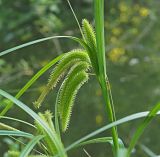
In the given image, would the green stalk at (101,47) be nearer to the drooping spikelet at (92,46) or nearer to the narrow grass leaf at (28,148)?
the drooping spikelet at (92,46)

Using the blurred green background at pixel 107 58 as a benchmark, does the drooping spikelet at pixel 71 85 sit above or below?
below

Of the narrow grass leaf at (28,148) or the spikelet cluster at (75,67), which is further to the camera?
the spikelet cluster at (75,67)

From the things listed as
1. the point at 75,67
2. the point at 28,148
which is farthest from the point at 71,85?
the point at 28,148

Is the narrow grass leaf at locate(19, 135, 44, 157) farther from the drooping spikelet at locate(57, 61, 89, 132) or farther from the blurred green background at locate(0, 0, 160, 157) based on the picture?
the blurred green background at locate(0, 0, 160, 157)

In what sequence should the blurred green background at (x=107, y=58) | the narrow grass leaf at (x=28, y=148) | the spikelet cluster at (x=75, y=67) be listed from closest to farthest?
the narrow grass leaf at (x=28, y=148) < the spikelet cluster at (x=75, y=67) < the blurred green background at (x=107, y=58)

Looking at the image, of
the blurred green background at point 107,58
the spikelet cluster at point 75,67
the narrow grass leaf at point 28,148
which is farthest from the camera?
the blurred green background at point 107,58

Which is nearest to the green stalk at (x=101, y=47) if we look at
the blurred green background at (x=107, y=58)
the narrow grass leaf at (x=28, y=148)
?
the narrow grass leaf at (x=28, y=148)

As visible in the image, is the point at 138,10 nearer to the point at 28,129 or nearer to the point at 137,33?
the point at 137,33

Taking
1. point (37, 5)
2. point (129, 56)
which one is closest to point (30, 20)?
point (37, 5)
